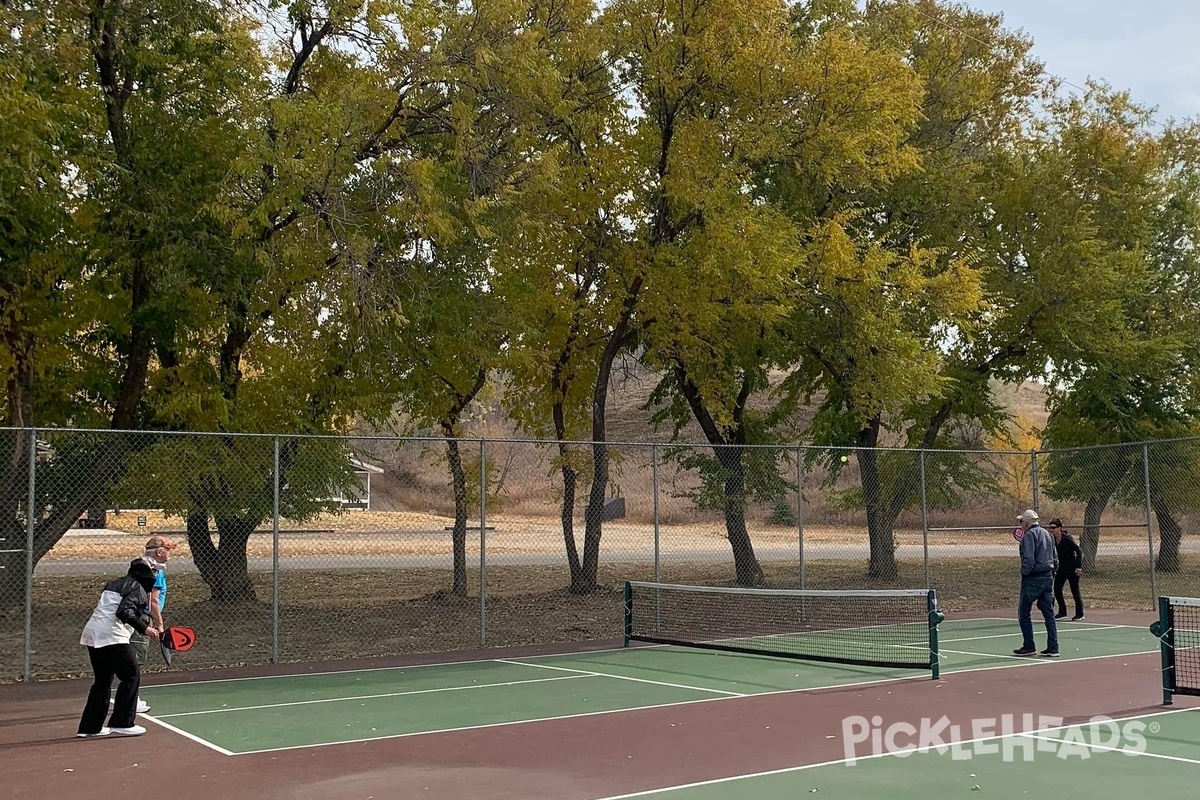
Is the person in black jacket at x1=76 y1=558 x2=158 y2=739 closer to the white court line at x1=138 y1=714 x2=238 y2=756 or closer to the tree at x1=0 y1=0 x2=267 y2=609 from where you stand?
the white court line at x1=138 y1=714 x2=238 y2=756

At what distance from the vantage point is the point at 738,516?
23.7 metres

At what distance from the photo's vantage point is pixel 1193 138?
115 ft

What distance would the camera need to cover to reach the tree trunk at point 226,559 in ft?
59.9

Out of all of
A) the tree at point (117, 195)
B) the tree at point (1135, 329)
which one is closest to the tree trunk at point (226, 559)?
the tree at point (117, 195)

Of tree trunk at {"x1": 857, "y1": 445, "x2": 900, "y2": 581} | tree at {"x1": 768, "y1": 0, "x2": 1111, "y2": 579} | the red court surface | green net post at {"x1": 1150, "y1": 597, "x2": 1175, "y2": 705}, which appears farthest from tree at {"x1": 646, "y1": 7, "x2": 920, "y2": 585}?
green net post at {"x1": 1150, "y1": 597, "x2": 1175, "y2": 705}

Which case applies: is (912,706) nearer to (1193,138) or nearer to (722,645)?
(722,645)

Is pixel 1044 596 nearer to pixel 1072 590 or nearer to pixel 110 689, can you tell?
pixel 1072 590

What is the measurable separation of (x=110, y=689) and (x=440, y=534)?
884cm

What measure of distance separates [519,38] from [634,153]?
474cm

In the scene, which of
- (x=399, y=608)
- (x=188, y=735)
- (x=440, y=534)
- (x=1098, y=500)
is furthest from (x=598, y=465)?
(x=1098, y=500)

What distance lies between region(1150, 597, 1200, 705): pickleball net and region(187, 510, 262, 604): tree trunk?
1259 centimetres

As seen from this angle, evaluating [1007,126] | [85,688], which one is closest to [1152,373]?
[1007,126]

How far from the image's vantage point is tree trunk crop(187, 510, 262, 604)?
18.2 m

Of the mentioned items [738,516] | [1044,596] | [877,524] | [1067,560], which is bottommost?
[1044,596]
